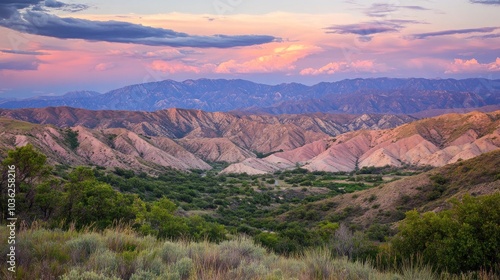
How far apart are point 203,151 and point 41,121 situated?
3782 inches

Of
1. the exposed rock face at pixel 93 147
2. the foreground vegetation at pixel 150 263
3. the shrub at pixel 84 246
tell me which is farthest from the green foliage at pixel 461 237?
the exposed rock face at pixel 93 147

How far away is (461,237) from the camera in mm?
11148

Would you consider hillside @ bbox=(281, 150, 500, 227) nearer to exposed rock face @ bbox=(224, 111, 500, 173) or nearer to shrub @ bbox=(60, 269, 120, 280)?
shrub @ bbox=(60, 269, 120, 280)

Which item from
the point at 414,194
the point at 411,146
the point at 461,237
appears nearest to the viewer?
the point at 461,237

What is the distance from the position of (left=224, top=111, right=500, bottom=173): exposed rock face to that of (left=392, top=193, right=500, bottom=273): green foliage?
107 meters

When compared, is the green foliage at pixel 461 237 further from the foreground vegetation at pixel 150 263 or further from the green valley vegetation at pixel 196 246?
the foreground vegetation at pixel 150 263

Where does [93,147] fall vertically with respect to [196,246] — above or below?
below

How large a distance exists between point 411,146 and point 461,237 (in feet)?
417

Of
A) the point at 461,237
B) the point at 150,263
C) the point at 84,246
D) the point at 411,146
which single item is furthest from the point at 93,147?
the point at 411,146

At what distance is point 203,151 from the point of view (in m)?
162

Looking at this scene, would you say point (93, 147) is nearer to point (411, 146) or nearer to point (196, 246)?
point (196, 246)

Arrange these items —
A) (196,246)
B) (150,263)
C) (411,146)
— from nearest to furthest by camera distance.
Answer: (150,263), (196,246), (411,146)

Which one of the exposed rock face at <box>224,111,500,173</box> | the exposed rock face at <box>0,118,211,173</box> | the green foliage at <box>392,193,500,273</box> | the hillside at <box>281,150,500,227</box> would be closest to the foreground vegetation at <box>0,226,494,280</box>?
the green foliage at <box>392,193,500,273</box>

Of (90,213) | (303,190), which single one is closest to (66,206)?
(90,213)
